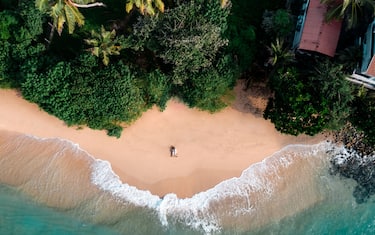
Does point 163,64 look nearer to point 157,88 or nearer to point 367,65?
point 157,88

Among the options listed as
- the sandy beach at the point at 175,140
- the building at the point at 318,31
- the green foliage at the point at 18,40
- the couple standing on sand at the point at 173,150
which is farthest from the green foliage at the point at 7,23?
the building at the point at 318,31

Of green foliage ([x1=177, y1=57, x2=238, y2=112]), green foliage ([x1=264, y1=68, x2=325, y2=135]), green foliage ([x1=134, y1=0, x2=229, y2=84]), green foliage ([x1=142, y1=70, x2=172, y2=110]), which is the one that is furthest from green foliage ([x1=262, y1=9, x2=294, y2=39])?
green foliage ([x1=142, y1=70, x2=172, y2=110])

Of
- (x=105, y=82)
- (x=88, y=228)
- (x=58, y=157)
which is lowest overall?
(x=88, y=228)

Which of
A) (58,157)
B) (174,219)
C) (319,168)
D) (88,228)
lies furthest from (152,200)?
(319,168)

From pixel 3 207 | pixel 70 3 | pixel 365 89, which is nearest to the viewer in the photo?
pixel 70 3

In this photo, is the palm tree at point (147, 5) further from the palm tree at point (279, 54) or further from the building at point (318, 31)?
the building at point (318, 31)

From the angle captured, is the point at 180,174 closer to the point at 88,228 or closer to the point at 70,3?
the point at 88,228

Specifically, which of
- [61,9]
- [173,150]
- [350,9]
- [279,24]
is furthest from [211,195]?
[61,9]
